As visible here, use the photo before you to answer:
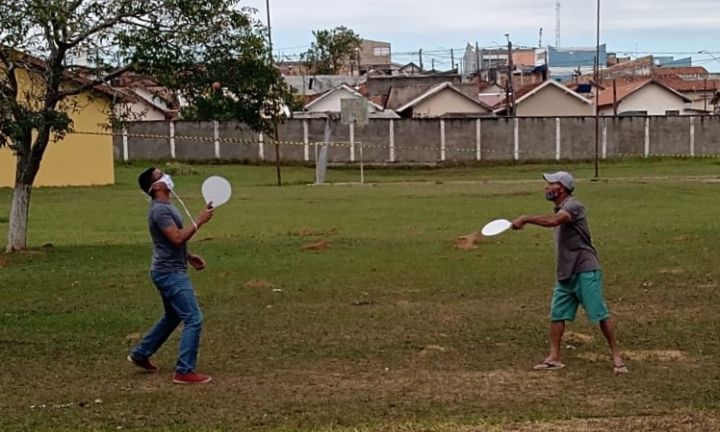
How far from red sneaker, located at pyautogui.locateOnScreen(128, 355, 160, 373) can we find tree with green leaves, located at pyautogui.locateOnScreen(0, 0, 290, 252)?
828 centimetres

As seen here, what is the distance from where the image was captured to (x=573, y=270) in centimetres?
938

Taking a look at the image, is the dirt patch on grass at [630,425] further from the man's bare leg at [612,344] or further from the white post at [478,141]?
the white post at [478,141]

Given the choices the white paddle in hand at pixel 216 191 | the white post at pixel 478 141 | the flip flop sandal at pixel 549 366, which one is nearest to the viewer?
the white paddle in hand at pixel 216 191

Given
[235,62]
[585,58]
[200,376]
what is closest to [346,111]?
[235,62]

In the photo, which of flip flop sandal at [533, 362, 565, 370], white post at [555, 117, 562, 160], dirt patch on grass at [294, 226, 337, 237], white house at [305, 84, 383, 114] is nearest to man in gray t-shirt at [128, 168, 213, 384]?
flip flop sandal at [533, 362, 565, 370]

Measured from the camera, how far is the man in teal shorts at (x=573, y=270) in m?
9.29

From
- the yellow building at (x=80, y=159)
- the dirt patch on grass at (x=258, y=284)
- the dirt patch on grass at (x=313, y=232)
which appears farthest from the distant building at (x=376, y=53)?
the dirt patch on grass at (x=258, y=284)

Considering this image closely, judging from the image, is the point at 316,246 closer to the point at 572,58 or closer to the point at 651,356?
the point at 651,356

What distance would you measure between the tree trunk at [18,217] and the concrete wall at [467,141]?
42.2 metres

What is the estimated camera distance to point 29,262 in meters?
18.2

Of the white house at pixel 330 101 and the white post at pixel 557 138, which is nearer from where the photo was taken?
the white post at pixel 557 138

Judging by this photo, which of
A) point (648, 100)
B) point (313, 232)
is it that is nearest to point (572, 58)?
point (648, 100)

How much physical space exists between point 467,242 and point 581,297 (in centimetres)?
1056

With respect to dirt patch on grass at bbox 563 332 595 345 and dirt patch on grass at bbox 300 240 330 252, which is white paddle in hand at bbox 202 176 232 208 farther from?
dirt patch on grass at bbox 300 240 330 252
